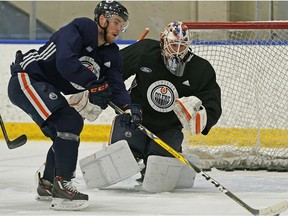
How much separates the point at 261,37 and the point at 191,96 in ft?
4.54

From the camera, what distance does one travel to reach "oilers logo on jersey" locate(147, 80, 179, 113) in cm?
380

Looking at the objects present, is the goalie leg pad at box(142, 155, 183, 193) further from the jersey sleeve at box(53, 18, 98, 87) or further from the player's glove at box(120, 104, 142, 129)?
the jersey sleeve at box(53, 18, 98, 87)

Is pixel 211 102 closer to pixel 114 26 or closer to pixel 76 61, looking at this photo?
pixel 114 26

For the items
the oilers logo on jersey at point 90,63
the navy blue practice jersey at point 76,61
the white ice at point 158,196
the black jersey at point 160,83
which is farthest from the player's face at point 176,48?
the white ice at point 158,196

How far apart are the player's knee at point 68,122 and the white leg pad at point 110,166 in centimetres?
45

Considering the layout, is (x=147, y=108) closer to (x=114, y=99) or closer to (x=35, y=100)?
(x=114, y=99)

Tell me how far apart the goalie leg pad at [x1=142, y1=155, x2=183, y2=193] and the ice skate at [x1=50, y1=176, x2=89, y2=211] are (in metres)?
0.57

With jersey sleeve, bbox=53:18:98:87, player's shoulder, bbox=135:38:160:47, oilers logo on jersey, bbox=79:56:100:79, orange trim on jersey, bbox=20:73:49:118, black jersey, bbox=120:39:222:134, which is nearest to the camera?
jersey sleeve, bbox=53:18:98:87

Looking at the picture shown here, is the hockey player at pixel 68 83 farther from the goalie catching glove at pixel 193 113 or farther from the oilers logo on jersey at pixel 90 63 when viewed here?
the goalie catching glove at pixel 193 113

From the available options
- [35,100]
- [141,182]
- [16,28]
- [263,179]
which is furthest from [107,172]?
[16,28]

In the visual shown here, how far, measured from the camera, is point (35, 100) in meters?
3.17

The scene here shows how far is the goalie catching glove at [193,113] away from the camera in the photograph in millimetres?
3559

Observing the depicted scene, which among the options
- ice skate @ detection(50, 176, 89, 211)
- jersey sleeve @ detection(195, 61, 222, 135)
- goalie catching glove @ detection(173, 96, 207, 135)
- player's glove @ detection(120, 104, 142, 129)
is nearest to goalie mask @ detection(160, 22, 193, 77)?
jersey sleeve @ detection(195, 61, 222, 135)

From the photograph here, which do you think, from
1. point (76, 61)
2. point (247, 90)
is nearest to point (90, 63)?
point (76, 61)
